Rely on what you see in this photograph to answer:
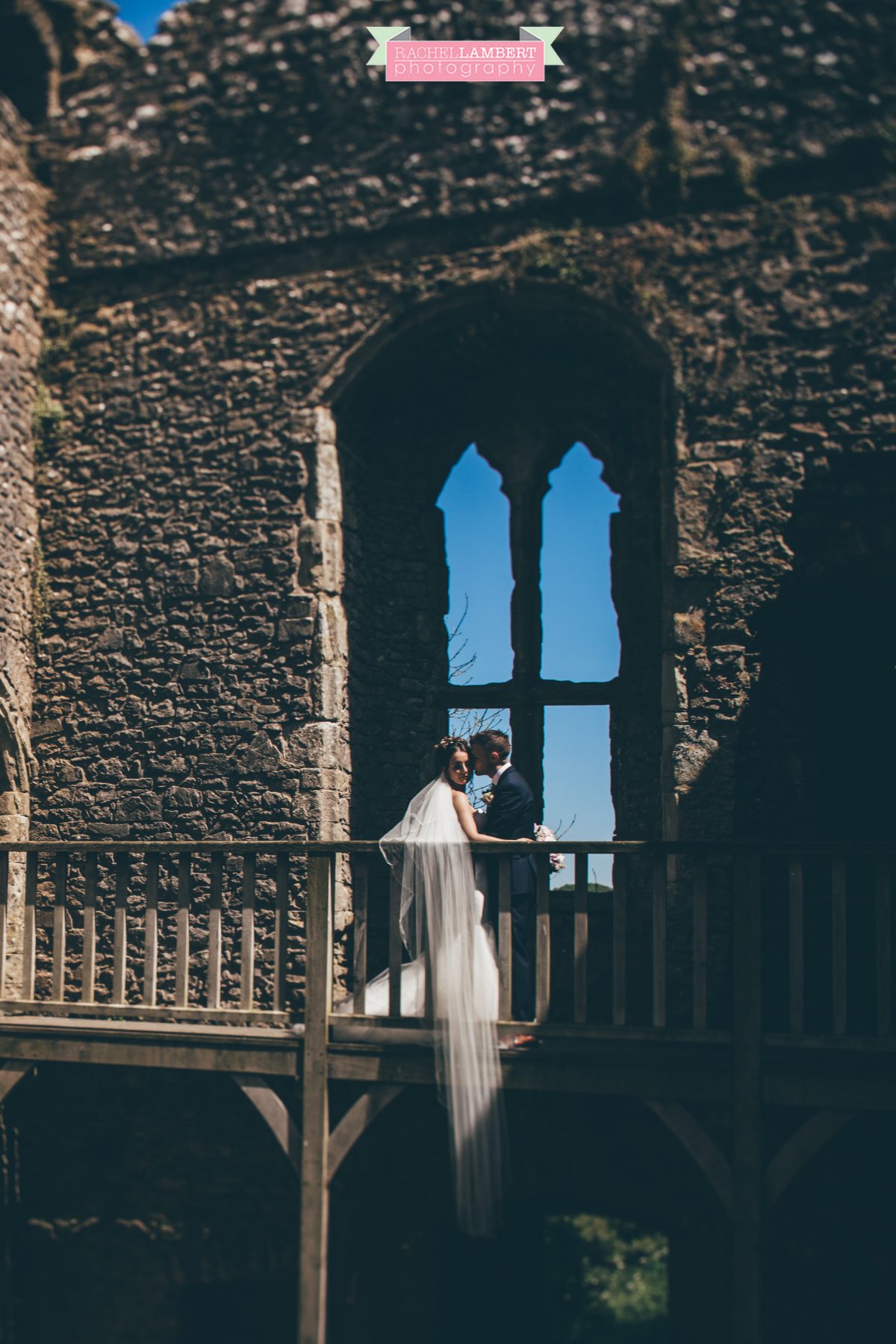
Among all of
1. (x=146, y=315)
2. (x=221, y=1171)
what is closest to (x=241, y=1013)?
(x=221, y=1171)

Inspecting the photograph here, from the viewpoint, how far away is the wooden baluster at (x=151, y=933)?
243 inches

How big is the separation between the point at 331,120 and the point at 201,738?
13.5 ft

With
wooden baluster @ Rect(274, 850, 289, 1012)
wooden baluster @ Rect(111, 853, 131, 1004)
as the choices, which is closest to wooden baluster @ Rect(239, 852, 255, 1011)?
wooden baluster @ Rect(274, 850, 289, 1012)

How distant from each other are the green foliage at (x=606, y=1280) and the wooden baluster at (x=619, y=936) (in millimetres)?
8274

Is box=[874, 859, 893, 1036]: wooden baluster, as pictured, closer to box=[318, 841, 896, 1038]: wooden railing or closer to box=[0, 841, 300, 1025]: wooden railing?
box=[318, 841, 896, 1038]: wooden railing

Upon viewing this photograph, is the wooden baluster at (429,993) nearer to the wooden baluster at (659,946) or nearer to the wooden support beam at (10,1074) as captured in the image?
the wooden baluster at (659,946)

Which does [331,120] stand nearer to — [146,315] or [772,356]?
[146,315]

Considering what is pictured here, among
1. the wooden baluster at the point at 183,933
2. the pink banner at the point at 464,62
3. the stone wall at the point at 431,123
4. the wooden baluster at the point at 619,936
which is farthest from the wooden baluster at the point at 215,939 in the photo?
the pink banner at the point at 464,62

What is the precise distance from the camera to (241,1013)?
19.5 ft

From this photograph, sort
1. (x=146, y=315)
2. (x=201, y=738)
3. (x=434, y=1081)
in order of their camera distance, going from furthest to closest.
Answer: (x=146, y=315) < (x=201, y=738) < (x=434, y=1081)

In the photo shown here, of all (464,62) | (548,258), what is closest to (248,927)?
(548,258)

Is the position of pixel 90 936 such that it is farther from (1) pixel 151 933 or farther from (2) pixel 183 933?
(2) pixel 183 933

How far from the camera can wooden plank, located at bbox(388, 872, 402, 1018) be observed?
5742 mm

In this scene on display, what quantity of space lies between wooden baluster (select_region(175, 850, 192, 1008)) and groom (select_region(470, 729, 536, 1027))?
5.18 ft
